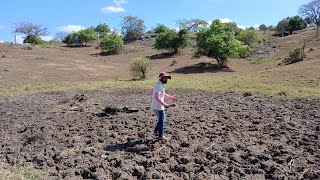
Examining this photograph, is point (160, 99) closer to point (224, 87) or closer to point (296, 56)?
point (224, 87)

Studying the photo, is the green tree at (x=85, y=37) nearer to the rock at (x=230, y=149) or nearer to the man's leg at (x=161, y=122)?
the man's leg at (x=161, y=122)

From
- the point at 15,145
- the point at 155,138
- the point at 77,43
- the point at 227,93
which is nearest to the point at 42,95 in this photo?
the point at 227,93

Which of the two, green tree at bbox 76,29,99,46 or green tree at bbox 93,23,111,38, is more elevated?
green tree at bbox 93,23,111,38

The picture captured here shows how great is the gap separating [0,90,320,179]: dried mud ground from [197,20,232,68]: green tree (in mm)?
14789

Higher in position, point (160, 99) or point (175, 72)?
point (160, 99)

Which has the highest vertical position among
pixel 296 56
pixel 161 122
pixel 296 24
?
pixel 296 24

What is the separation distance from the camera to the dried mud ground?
266 inches

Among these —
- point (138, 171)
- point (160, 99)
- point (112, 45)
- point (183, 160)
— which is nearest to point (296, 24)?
point (112, 45)

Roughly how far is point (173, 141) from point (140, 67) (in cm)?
1518

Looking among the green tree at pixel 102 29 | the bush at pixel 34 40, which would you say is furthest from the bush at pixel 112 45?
the green tree at pixel 102 29

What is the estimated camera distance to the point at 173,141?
8.44 meters

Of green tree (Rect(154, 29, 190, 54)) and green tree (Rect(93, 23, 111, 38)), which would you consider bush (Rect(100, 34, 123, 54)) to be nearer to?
green tree (Rect(154, 29, 190, 54))

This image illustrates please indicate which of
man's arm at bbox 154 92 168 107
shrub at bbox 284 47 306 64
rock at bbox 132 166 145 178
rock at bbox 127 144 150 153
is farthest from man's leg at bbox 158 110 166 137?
shrub at bbox 284 47 306 64

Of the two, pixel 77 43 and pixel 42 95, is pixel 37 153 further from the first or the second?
pixel 77 43
